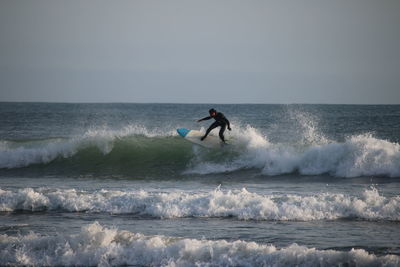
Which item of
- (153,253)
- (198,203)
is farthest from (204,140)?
(153,253)

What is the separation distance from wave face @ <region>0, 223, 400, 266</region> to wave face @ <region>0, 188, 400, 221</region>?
2532mm

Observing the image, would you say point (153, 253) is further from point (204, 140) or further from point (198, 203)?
point (204, 140)

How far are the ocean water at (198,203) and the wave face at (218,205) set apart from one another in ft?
0.09

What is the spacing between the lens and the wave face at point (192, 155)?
58.4 ft

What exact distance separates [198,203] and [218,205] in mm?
549

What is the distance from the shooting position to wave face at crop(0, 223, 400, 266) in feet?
29.4

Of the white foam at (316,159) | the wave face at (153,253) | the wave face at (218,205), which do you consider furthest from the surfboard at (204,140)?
the wave face at (153,253)

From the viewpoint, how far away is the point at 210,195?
13141 millimetres

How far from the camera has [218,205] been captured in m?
12.6

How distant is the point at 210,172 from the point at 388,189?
6815 mm

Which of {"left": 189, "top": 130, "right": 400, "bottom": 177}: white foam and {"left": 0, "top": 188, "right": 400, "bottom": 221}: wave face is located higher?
{"left": 189, "top": 130, "right": 400, "bottom": 177}: white foam

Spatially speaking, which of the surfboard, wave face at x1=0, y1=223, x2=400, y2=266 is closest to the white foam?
the surfboard

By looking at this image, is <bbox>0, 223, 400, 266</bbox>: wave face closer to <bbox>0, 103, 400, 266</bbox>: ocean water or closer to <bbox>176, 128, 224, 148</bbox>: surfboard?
<bbox>0, 103, 400, 266</bbox>: ocean water

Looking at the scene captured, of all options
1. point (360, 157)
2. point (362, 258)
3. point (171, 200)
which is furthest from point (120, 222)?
point (360, 157)
